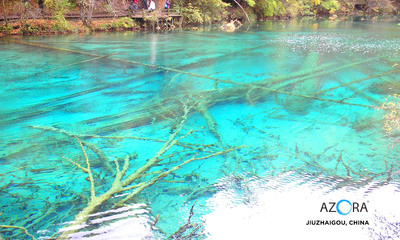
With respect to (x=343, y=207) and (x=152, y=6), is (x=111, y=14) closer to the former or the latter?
(x=152, y=6)

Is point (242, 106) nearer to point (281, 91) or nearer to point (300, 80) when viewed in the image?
point (281, 91)

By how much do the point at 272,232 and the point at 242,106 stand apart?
274 centimetres

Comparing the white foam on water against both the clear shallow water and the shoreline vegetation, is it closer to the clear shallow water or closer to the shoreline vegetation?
the clear shallow water

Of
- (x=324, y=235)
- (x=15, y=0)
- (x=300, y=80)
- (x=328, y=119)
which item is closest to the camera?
(x=324, y=235)

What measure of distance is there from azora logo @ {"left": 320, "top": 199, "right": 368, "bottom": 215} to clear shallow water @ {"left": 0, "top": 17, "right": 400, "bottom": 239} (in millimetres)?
55

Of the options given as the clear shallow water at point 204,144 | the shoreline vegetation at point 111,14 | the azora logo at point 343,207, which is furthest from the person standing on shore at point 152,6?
the azora logo at point 343,207

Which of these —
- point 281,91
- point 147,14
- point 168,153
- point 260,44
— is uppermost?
point 147,14

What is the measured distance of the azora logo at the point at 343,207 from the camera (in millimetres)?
2543

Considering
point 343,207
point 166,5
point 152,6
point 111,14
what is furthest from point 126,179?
point 166,5

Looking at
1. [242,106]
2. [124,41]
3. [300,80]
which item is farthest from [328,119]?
[124,41]

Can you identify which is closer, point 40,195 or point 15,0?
point 40,195

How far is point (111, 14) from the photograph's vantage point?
50.8 ft

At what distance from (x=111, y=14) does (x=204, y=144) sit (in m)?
13.8

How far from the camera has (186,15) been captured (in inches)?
733
